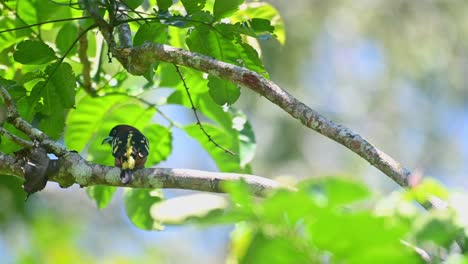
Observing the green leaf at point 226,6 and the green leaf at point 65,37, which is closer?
the green leaf at point 226,6

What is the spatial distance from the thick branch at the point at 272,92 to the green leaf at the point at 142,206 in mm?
923

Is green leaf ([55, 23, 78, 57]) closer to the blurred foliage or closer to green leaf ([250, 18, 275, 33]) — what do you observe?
the blurred foliage

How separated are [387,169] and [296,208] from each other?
135cm

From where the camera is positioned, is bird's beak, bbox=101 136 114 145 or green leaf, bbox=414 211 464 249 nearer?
green leaf, bbox=414 211 464 249

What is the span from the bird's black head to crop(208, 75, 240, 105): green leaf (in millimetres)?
501

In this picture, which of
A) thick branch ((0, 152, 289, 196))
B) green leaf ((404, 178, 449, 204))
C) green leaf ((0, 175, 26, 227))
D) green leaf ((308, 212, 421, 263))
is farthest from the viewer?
green leaf ((0, 175, 26, 227))

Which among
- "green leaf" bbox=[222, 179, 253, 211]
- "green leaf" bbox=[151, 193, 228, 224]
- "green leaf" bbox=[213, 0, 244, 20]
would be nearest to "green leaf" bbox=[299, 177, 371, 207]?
"green leaf" bbox=[222, 179, 253, 211]

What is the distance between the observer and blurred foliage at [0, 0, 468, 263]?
46.4 inches

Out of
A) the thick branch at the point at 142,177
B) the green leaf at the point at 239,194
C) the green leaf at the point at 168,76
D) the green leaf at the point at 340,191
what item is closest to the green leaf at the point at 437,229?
the green leaf at the point at 340,191

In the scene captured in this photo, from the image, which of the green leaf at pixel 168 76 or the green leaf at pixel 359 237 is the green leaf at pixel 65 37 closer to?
the green leaf at pixel 168 76

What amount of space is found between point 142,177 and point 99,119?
111 centimetres

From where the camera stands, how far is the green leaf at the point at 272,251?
3.82ft

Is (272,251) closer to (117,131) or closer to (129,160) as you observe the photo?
(129,160)

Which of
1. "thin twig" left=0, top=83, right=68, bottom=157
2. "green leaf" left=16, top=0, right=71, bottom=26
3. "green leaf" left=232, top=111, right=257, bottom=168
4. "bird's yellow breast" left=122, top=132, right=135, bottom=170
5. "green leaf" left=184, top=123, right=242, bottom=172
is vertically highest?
"green leaf" left=232, top=111, right=257, bottom=168
